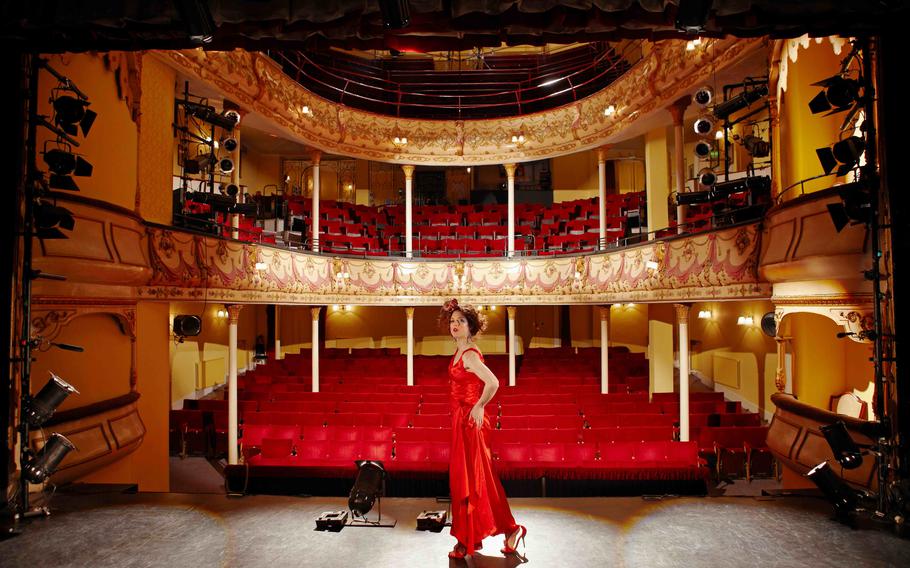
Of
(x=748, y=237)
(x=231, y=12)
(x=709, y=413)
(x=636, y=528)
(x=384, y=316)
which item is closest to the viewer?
(x=231, y=12)

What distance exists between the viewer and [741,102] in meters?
6.84

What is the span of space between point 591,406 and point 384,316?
366 inches

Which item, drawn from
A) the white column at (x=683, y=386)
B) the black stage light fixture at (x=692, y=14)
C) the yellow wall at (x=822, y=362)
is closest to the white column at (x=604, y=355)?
the white column at (x=683, y=386)

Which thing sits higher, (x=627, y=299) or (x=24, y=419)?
(x=627, y=299)

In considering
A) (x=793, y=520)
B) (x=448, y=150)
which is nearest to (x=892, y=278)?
(x=793, y=520)

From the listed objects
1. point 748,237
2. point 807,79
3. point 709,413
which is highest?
point 807,79

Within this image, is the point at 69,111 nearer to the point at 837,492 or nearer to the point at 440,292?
the point at 837,492

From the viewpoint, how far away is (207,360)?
1257 centimetres

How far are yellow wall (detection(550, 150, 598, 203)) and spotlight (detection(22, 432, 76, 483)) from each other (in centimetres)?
1561

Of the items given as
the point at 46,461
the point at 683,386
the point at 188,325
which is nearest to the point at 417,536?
the point at 46,461

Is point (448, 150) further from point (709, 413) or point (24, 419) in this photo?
point (24, 419)

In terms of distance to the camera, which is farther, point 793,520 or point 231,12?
point 793,520

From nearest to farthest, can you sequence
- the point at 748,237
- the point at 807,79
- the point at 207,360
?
the point at 807,79 → the point at 748,237 → the point at 207,360

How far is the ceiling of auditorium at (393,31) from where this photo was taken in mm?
3088
